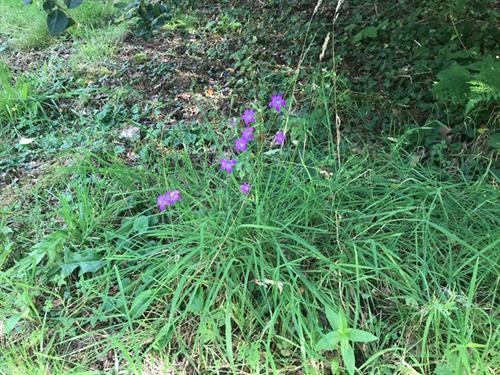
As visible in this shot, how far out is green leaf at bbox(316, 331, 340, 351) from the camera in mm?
1530

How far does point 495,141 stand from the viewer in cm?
219

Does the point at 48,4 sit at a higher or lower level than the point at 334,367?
higher

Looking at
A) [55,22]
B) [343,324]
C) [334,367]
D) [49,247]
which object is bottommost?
[334,367]

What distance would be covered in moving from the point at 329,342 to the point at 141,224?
0.97 meters

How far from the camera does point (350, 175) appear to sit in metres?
2.09

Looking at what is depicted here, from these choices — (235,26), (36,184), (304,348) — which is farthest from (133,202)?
(235,26)

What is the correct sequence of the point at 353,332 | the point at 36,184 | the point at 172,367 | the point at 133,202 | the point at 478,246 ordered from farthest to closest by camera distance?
1. the point at 36,184
2. the point at 133,202
3. the point at 478,246
4. the point at 172,367
5. the point at 353,332

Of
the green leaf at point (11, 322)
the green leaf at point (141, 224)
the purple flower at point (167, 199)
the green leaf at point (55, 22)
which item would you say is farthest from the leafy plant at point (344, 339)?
the green leaf at point (55, 22)

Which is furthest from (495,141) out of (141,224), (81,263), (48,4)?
(48,4)

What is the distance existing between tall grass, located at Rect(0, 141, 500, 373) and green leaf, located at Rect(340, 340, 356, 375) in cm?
9

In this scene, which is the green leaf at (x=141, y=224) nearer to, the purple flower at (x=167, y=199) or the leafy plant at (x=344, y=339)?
the purple flower at (x=167, y=199)

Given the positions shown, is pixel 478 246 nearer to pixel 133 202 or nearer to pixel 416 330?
pixel 416 330

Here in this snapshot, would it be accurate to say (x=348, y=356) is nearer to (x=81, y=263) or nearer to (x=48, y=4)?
(x=81, y=263)

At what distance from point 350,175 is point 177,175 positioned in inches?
32.1
